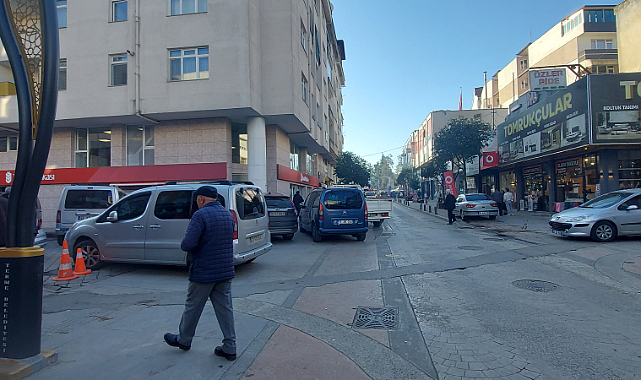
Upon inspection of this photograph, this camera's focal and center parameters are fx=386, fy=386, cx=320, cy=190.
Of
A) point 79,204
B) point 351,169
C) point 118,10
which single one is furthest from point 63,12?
point 351,169

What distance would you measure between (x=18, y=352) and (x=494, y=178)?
37.1 metres

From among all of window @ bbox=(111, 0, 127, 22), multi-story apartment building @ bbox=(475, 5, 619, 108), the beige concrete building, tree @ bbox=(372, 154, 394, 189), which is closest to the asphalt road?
window @ bbox=(111, 0, 127, 22)

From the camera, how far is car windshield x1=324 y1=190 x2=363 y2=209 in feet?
42.1

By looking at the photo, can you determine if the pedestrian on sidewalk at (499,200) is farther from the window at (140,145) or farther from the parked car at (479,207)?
the window at (140,145)

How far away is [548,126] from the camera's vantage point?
21.8m

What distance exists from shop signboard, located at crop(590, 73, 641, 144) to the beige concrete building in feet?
21.5

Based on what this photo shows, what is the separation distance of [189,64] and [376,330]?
1726 cm

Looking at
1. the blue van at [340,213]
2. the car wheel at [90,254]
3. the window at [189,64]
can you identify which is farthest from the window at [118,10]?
the car wheel at [90,254]

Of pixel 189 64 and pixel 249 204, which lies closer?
pixel 249 204

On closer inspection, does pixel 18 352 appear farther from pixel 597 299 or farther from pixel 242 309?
pixel 597 299

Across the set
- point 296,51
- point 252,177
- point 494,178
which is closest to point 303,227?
point 252,177

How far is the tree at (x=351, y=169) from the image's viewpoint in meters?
42.6

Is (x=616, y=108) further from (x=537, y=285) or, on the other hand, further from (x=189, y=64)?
(x=189, y=64)

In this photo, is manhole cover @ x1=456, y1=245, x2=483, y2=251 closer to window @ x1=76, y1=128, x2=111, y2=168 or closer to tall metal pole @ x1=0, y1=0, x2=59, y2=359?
tall metal pole @ x1=0, y1=0, x2=59, y2=359
